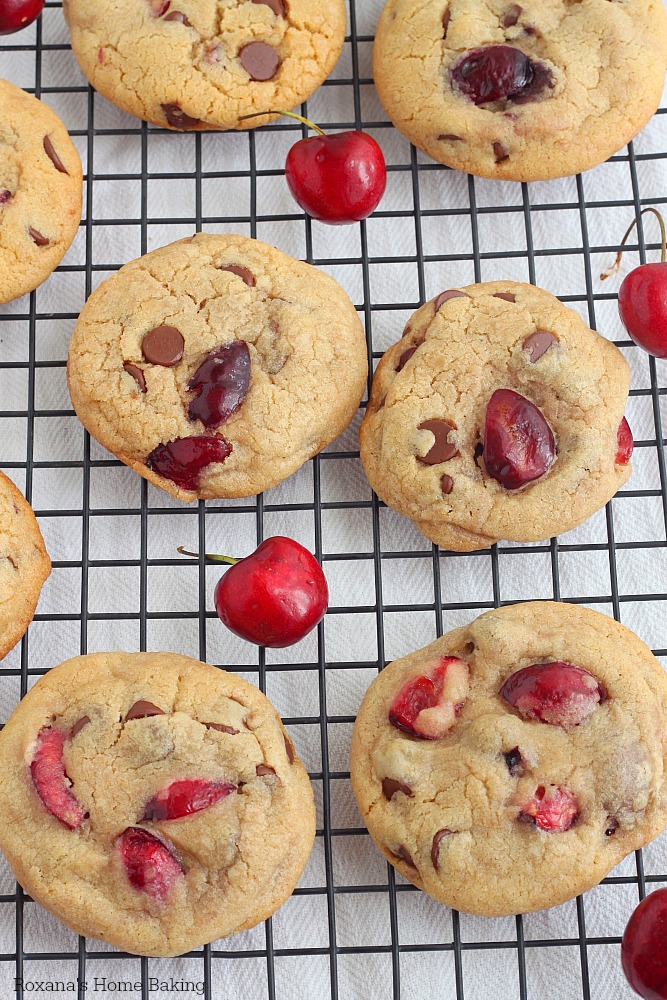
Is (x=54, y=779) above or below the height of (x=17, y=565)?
below

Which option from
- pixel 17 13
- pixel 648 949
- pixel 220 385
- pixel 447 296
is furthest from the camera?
pixel 17 13

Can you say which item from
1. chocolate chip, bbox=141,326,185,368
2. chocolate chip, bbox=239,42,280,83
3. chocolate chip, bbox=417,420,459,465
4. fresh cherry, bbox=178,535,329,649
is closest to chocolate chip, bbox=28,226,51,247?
chocolate chip, bbox=141,326,185,368

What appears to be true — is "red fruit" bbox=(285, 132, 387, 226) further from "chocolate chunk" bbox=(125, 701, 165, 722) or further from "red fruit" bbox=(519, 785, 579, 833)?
"red fruit" bbox=(519, 785, 579, 833)

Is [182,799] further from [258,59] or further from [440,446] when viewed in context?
[258,59]

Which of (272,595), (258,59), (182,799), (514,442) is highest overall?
(258,59)

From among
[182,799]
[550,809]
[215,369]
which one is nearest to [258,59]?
[215,369]

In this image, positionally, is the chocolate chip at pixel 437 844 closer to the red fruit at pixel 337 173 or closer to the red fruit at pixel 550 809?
the red fruit at pixel 550 809

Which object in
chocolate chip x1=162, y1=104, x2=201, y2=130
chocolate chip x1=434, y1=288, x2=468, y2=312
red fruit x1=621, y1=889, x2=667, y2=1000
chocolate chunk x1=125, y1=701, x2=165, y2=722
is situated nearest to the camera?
red fruit x1=621, y1=889, x2=667, y2=1000
